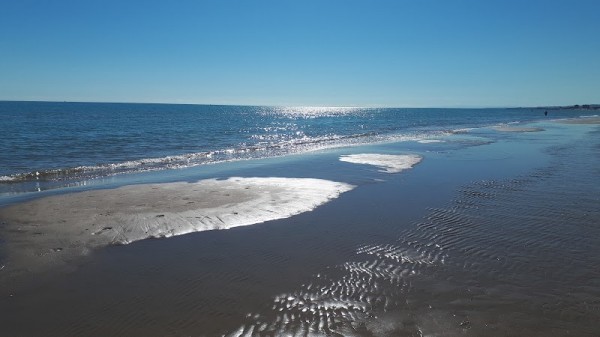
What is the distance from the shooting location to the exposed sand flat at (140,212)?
890 cm

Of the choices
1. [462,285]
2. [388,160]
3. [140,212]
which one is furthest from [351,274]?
[388,160]

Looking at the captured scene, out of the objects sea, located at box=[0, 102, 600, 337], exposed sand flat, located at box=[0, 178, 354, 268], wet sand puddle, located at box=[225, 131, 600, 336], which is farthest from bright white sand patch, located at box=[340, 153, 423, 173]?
wet sand puddle, located at box=[225, 131, 600, 336]

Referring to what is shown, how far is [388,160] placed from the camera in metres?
23.0

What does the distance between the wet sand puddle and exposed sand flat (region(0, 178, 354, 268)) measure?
4.24 meters

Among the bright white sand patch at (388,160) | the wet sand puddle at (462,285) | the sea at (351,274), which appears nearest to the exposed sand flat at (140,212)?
the sea at (351,274)

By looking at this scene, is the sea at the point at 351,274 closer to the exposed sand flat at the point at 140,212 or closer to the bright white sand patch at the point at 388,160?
the exposed sand flat at the point at 140,212

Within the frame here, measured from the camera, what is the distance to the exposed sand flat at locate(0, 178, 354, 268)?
8898 mm

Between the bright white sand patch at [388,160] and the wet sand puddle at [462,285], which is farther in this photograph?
the bright white sand patch at [388,160]

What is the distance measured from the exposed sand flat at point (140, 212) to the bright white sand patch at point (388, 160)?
5668 mm

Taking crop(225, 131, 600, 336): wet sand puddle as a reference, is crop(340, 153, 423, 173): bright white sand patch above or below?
above

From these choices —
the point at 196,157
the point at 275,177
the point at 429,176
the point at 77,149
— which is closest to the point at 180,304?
the point at 275,177

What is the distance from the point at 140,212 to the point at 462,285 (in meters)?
9.24

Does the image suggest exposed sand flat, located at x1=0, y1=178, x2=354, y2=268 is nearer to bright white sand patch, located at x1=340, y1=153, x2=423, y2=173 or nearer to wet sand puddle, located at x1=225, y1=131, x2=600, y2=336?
wet sand puddle, located at x1=225, y1=131, x2=600, y2=336

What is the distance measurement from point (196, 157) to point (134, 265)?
63.2 ft
